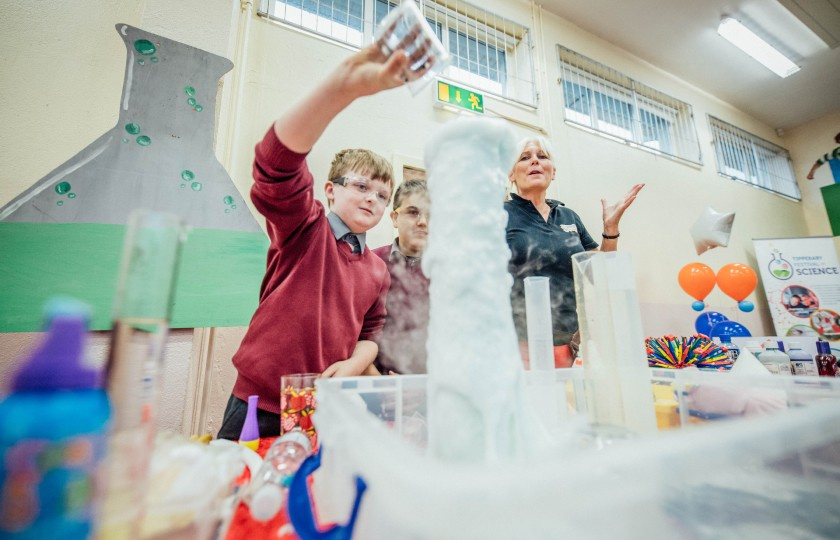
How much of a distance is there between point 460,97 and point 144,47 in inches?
66.4

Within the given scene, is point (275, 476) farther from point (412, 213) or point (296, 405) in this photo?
point (412, 213)

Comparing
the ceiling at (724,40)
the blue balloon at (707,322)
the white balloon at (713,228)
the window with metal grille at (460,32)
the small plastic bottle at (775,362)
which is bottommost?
the small plastic bottle at (775,362)

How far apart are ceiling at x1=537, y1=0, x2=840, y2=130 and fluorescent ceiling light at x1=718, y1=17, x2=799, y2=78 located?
0.05m

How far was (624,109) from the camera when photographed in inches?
134

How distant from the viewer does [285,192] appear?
656mm

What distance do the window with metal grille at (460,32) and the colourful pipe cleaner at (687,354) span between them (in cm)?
213

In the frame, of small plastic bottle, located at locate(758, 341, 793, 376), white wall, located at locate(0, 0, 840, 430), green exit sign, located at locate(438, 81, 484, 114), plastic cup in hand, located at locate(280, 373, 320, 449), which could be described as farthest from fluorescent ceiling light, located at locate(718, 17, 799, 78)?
plastic cup in hand, located at locate(280, 373, 320, 449)

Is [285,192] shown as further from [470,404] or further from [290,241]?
[470,404]

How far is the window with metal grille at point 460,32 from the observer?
80.1 inches

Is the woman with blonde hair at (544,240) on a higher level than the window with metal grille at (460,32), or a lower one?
lower

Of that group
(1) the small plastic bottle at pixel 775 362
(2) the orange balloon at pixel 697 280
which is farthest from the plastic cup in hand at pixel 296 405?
(2) the orange balloon at pixel 697 280

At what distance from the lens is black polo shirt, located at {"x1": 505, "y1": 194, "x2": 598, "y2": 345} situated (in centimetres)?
103

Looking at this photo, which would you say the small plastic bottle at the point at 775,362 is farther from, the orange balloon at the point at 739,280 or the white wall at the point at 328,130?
the orange balloon at the point at 739,280

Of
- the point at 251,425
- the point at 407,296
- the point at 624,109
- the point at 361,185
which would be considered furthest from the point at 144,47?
the point at 624,109
